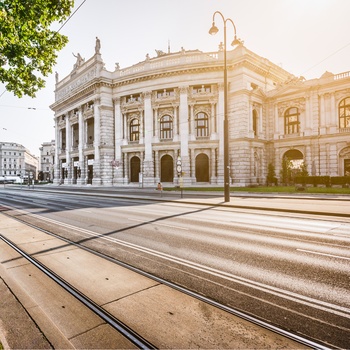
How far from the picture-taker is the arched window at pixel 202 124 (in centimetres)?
3772

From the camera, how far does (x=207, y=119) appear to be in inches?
1484

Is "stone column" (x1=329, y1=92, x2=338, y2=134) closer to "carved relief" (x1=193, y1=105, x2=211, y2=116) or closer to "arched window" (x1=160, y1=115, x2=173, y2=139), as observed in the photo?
"carved relief" (x1=193, y1=105, x2=211, y2=116)

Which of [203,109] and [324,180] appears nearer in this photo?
[324,180]

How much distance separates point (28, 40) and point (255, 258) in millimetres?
10121

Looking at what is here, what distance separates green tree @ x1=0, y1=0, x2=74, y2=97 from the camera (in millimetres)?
7590

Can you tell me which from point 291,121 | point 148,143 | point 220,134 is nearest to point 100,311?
point 220,134

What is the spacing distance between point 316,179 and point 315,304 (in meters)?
29.0

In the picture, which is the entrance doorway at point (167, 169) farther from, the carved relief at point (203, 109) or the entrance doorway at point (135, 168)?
the carved relief at point (203, 109)

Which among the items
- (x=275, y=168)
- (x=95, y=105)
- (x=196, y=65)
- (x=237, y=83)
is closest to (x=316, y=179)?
(x=275, y=168)

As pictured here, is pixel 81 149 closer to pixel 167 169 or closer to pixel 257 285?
pixel 167 169

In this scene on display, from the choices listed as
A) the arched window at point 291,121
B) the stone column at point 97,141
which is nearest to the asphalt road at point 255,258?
the arched window at point 291,121

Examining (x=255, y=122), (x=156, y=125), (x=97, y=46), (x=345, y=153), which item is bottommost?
(x=345, y=153)

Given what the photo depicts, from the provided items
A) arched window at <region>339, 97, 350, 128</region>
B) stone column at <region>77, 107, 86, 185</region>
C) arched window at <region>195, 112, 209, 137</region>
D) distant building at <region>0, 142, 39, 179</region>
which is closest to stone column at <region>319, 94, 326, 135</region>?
arched window at <region>339, 97, 350, 128</region>

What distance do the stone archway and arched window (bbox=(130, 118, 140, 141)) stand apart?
12.0 metres
